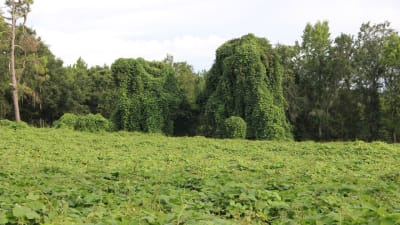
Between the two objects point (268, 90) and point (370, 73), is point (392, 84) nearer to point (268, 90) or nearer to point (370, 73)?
point (370, 73)

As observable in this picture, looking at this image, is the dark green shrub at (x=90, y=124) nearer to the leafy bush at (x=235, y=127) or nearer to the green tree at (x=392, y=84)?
the leafy bush at (x=235, y=127)

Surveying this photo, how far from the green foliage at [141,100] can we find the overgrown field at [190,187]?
6354 millimetres

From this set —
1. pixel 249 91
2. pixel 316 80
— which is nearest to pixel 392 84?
pixel 316 80

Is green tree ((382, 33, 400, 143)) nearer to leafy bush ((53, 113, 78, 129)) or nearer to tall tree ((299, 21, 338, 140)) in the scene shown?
tall tree ((299, 21, 338, 140))

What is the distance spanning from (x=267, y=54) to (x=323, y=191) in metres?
16.3

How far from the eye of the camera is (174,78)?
22.5m

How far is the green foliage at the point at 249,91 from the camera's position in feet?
62.7

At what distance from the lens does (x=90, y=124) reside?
1952cm

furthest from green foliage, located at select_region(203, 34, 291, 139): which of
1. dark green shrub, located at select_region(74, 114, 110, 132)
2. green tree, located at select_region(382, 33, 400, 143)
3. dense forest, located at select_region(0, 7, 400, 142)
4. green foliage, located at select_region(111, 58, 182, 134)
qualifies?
green tree, located at select_region(382, 33, 400, 143)

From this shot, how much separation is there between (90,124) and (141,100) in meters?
3.07

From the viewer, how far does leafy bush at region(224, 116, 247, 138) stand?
18406 millimetres

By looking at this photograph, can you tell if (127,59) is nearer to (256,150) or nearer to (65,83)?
(65,83)

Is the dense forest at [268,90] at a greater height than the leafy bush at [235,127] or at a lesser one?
greater

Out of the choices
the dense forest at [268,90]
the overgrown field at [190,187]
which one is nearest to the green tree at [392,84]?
the dense forest at [268,90]
